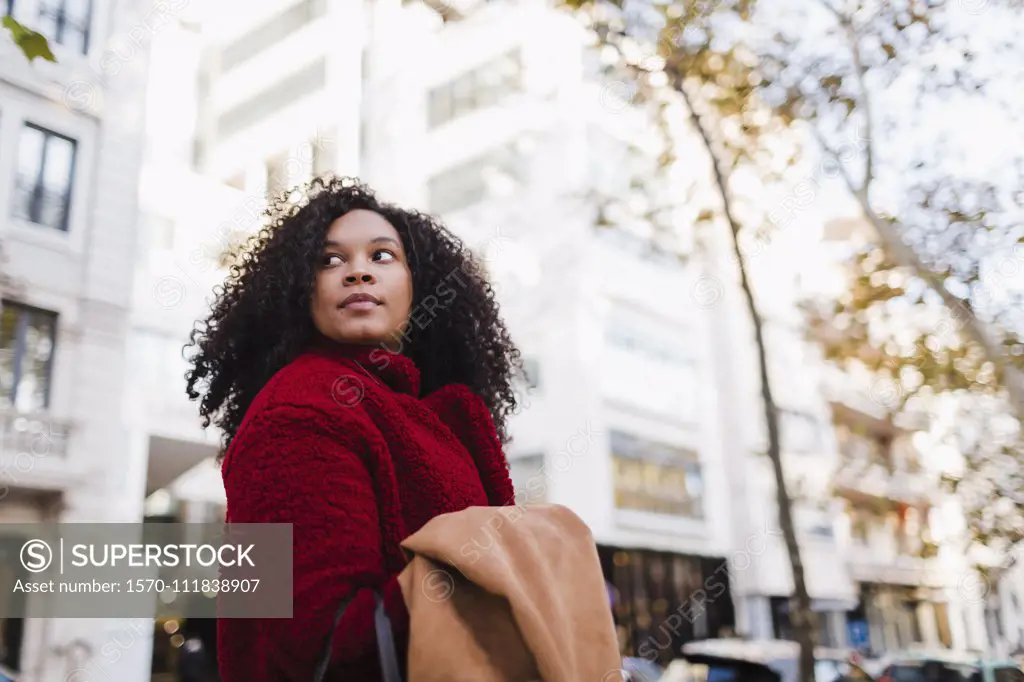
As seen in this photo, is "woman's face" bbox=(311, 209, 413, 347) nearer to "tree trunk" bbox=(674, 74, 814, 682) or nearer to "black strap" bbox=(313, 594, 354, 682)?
"black strap" bbox=(313, 594, 354, 682)

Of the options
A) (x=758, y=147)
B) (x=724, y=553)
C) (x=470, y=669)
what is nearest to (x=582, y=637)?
(x=470, y=669)

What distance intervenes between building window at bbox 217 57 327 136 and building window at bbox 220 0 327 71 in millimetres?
867

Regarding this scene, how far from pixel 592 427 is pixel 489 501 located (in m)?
12.8

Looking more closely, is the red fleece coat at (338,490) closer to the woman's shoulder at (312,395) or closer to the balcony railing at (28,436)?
the woman's shoulder at (312,395)

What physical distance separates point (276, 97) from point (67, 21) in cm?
1082

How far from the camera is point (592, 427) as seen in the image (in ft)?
46.7

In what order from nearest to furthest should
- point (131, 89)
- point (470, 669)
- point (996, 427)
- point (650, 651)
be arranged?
point (470, 669) → point (131, 89) → point (996, 427) → point (650, 651)

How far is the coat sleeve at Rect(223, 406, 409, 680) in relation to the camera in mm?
Result: 1130

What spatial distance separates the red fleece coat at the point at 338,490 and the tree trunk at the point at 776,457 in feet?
15.8

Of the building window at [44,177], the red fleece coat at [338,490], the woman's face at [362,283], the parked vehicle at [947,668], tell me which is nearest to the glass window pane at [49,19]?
the building window at [44,177]

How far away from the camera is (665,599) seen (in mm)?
16047

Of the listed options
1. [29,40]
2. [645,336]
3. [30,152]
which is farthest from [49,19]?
[645,336]

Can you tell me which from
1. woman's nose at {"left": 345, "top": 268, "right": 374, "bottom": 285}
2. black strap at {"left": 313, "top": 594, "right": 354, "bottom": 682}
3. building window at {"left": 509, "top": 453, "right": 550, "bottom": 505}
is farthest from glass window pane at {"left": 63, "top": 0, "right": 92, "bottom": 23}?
building window at {"left": 509, "top": 453, "right": 550, "bottom": 505}

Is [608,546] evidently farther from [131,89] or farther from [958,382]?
[131,89]
